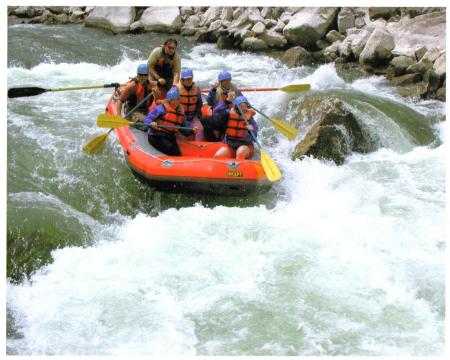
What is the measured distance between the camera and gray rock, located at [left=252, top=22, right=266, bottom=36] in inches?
522

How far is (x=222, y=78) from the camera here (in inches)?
264

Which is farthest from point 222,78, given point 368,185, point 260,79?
point 260,79

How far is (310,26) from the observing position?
12602 millimetres

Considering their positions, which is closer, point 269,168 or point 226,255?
Result: point 226,255

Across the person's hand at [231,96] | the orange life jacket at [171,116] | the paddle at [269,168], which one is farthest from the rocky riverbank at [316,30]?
the orange life jacket at [171,116]

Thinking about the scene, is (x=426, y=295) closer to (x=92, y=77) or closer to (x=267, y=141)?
(x=267, y=141)

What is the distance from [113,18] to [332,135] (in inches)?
359

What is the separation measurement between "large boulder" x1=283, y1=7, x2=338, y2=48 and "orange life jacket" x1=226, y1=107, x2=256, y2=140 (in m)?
7.06

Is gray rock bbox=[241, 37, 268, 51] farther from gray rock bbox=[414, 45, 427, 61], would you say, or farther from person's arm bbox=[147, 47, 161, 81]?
person's arm bbox=[147, 47, 161, 81]

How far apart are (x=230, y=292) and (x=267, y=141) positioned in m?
3.52

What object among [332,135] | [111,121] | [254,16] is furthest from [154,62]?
[254,16]

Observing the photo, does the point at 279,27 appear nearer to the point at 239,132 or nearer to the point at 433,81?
the point at 433,81

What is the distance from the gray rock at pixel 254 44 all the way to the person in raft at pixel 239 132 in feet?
23.5

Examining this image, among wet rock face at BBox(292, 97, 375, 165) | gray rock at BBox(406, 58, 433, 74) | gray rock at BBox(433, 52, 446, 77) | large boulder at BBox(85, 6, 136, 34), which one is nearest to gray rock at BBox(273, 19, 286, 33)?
gray rock at BBox(406, 58, 433, 74)
